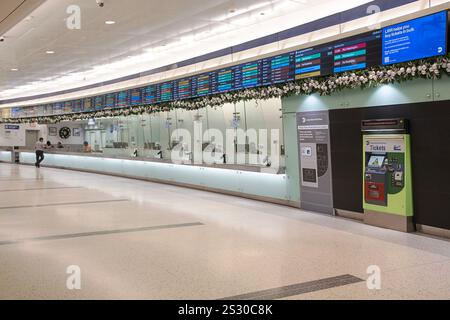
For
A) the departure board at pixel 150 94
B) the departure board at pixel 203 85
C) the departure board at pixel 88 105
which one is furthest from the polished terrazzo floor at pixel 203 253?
the departure board at pixel 88 105

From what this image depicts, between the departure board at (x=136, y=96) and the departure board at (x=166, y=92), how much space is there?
1452mm

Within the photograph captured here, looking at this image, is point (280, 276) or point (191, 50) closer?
point (280, 276)

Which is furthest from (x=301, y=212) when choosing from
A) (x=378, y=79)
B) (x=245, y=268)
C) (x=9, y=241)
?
(x=9, y=241)

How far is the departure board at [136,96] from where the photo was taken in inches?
559

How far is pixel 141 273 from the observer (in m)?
4.32

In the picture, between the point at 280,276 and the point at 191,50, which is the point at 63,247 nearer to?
the point at 280,276

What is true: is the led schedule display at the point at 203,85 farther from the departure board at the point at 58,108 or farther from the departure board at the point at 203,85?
the departure board at the point at 58,108

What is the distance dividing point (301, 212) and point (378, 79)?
280cm

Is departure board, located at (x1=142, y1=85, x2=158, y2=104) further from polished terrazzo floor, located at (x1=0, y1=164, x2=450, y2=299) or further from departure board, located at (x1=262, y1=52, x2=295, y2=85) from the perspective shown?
polished terrazzo floor, located at (x1=0, y1=164, x2=450, y2=299)

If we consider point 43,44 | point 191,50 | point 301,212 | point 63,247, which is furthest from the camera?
point 191,50

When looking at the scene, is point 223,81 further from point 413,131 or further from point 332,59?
point 413,131

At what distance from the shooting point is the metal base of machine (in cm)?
623

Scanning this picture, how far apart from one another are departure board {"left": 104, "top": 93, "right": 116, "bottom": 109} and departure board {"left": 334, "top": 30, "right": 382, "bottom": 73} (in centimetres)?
1045

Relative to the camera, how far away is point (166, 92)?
1277 cm
